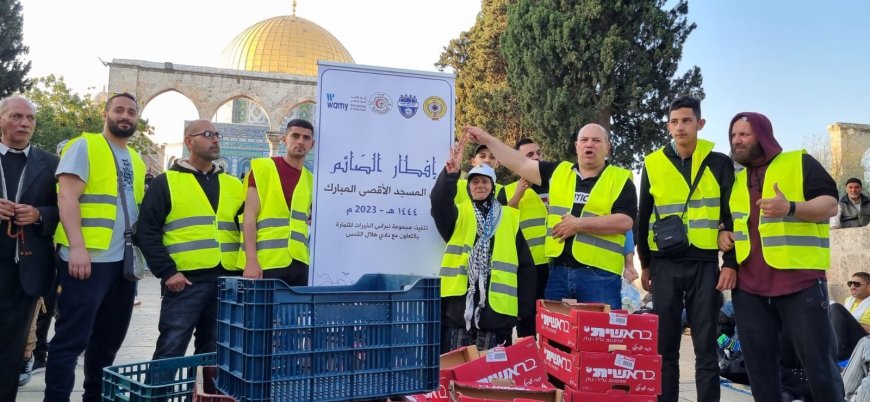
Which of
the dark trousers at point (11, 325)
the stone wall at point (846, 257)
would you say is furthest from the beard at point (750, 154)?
the stone wall at point (846, 257)

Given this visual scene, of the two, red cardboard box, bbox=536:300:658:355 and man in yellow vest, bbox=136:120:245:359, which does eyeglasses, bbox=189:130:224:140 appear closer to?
man in yellow vest, bbox=136:120:245:359

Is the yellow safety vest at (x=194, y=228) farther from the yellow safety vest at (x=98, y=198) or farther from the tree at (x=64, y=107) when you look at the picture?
the tree at (x=64, y=107)

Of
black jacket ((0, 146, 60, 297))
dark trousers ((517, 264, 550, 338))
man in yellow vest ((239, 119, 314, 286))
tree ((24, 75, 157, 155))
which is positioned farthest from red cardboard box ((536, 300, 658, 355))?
tree ((24, 75, 157, 155))

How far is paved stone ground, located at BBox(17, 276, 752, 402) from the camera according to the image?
4.89 meters

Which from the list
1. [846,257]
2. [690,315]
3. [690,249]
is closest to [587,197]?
[690,249]

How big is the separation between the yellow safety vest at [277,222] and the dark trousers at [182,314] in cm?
32

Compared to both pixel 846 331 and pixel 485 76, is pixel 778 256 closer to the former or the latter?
pixel 846 331

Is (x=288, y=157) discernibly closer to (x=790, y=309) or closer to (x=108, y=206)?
(x=108, y=206)

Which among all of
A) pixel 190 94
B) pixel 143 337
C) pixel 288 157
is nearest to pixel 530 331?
pixel 288 157

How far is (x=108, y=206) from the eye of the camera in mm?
3971

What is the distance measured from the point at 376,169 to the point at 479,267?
37.9 inches

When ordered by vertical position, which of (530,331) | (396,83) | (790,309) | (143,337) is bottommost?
(143,337)

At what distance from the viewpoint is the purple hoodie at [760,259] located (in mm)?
3562

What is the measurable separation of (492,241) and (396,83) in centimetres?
128
